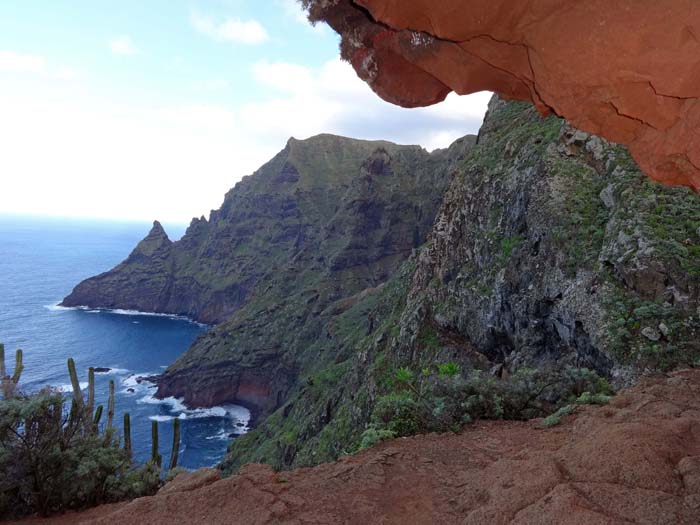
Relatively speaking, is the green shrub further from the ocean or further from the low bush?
the ocean

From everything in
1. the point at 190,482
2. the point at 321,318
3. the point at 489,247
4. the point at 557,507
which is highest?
the point at 489,247

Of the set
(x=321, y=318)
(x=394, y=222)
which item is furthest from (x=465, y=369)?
(x=394, y=222)

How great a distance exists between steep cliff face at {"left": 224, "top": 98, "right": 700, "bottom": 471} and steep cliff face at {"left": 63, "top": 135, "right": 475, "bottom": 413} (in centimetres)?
3312

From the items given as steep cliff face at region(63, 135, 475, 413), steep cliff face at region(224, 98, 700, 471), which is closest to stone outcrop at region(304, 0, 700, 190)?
steep cliff face at region(224, 98, 700, 471)

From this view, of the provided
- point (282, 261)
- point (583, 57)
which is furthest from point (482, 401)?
point (282, 261)

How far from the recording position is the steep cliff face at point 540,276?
1436 centimetres

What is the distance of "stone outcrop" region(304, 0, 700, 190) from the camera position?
192 inches

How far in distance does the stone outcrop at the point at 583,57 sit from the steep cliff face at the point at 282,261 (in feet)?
184

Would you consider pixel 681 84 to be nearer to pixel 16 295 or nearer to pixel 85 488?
pixel 85 488

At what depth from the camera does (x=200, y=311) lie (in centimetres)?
12812

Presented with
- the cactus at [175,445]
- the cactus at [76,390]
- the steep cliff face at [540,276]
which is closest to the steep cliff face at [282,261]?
the steep cliff face at [540,276]

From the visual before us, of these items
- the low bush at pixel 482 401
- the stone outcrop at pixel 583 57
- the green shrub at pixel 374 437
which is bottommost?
the green shrub at pixel 374 437

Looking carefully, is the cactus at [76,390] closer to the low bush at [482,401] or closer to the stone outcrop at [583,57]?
the low bush at [482,401]

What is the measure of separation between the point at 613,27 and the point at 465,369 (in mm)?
21289
